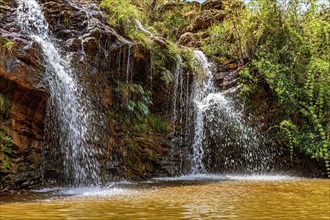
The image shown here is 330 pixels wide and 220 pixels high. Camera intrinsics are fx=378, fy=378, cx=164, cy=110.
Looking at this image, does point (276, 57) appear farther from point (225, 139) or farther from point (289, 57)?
point (225, 139)

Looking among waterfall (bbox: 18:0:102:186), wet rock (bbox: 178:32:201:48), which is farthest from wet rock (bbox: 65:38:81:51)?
wet rock (bbox: 178:32:201:48)

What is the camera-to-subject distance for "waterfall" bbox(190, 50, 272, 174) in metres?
12.8

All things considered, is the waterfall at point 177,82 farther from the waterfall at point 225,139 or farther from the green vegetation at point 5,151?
the green vegetation at point 5,151

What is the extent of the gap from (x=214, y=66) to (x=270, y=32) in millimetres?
2529

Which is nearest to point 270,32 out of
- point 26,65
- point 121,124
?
point 121,124

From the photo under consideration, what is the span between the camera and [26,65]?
8516 millimetres

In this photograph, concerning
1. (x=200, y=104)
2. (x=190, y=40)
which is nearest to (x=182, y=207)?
(x=200, y=104)

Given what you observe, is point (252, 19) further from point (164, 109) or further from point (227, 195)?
point (227, 195)

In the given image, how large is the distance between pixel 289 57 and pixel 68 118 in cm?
859

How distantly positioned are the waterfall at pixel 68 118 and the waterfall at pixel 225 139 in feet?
13.5

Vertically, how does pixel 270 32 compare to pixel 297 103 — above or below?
above

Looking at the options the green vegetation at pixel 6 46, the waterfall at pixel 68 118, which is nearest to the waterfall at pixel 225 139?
the waterfall at pixel 68 118

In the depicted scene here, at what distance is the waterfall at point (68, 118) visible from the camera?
8992 millimetres

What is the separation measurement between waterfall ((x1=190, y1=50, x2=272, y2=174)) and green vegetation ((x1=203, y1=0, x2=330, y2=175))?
1030 millimetres
